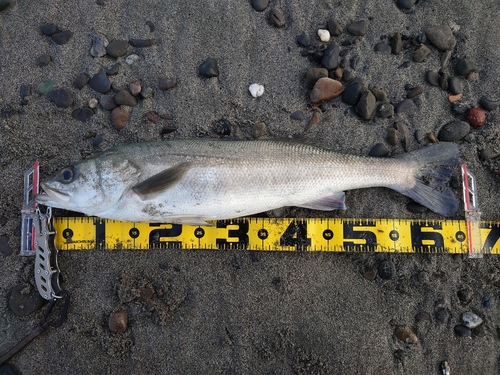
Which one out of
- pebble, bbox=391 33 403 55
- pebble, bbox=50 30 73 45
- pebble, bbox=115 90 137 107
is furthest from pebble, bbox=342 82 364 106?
pebble, bbox=50 30 73 45

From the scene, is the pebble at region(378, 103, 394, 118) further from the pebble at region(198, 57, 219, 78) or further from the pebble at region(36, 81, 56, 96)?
the pebble at region(36, 81, 56, 96)

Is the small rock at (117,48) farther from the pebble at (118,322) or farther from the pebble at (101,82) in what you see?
the pebble at (118,322)

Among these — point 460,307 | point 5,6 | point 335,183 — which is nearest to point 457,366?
point 460,307

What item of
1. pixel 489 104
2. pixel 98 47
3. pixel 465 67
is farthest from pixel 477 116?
pixel 98 47

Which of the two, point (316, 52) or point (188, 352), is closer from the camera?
point (188, 352)

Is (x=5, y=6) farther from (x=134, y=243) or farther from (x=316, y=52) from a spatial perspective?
(x=316, y=52)
